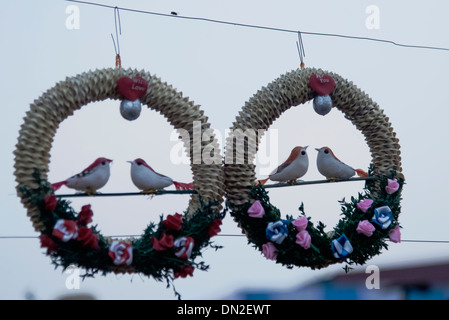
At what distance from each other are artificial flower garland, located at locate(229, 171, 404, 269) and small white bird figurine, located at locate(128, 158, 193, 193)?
A: 225 millimetres

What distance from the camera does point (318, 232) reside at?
5.52 feet

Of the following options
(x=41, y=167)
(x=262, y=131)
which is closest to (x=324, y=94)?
(x=262, y=131)

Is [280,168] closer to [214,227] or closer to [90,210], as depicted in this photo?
[214,227]

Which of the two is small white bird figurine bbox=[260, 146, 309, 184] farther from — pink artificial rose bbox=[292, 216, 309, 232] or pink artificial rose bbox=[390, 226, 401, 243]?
pink artificial rose bbox=[390, 226, 401, 243]

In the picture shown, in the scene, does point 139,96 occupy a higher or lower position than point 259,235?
higher

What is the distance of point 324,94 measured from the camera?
1.77 meters

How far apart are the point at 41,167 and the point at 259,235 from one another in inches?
24.1

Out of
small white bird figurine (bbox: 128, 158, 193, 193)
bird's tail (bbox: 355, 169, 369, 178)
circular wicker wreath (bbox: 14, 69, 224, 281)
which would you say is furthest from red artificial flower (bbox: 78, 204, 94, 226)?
bird's tail (bbox: 355, 169, 369, 178)

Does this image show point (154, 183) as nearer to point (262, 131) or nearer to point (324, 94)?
point (262, 131)

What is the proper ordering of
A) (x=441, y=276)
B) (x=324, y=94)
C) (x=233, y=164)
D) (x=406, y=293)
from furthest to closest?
(x=441, y=276), (x=406, y=293), (x=324, y=94), (x=233, y=164)

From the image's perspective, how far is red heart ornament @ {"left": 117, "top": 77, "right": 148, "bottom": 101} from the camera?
5.13ft

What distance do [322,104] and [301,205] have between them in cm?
31

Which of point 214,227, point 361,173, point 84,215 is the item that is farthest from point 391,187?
point 84,215

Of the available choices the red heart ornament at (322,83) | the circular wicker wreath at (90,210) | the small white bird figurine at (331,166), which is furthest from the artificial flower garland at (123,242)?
the red heart ornament at (322,83)
